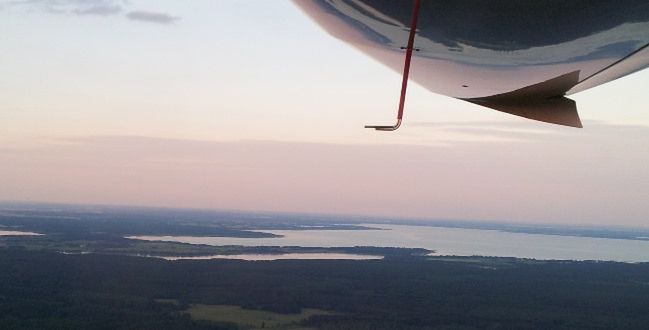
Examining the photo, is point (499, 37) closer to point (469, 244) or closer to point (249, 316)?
point (249, 316)

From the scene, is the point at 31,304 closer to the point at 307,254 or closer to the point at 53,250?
the point at 53,250

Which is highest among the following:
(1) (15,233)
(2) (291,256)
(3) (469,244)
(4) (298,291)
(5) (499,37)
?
(5) (499,37)

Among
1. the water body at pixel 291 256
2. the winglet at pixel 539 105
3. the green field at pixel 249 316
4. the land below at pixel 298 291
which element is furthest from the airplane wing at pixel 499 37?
the water body at pixel 291 256

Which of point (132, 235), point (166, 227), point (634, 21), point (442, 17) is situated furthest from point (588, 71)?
point (166, 227)

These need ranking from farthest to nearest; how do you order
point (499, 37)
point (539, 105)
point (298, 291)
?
point (298, 291) < point (539, 105) < point (499, 37)

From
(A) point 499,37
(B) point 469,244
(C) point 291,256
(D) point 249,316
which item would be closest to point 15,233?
(C) point 291,256

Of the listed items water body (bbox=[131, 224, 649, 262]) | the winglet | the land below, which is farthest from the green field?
the winglet

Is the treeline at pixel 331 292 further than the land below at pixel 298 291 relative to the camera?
Yes

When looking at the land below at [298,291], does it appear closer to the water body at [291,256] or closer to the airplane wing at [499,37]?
the water body at [291,256]
